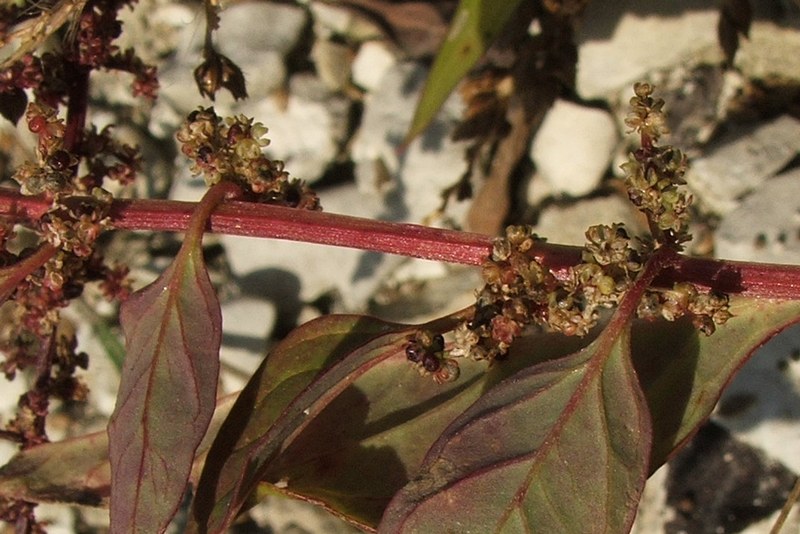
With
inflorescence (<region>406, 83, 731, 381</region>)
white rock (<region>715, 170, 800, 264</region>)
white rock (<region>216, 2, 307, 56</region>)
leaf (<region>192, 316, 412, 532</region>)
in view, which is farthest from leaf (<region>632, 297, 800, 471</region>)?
white rock (<region>216, 2, 307, 56</region>)

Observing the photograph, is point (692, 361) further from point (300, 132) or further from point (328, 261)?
point (300, 132)

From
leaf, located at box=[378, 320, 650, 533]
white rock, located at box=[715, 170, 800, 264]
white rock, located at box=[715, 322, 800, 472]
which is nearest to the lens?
leaf, located at box=[378, 320, 650, 533]

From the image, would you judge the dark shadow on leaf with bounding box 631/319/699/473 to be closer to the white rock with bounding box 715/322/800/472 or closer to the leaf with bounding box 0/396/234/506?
the leaf with bounding box 0/396/234/506

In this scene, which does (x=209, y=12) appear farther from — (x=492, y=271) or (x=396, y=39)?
(x=396, y=39)

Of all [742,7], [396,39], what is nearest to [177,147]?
[396,39]

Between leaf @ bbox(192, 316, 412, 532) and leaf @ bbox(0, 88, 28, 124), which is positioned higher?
leaf @ bbox(0, 88, 28, 124)

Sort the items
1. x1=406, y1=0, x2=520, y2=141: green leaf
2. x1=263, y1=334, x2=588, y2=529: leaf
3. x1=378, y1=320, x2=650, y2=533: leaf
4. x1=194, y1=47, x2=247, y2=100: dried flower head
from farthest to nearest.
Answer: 1. x1=406, y1=0, x2=520, y2=141: green leaf
2. x1=194, y1=47, x2=247, y2=100: dried flower head
3. x1=263, y1=334, x2=588, y2=529: leaf
4. x1=378, y1=320, x2=650, y2=533: leaf

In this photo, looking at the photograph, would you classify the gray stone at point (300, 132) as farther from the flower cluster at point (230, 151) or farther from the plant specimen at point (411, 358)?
the flower cluster at point (230, 151)
